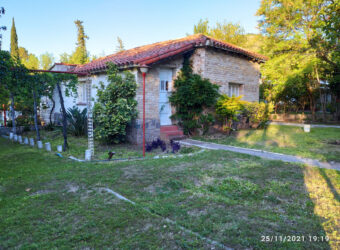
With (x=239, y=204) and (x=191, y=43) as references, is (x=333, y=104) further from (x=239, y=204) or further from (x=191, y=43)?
(x=239, y=204)

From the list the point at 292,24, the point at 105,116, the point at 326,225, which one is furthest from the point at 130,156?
the point at 292,24

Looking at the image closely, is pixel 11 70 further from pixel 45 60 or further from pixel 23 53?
pixel 23 53

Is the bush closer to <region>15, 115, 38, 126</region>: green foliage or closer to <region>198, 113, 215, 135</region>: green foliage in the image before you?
<region>15, 115, 38, 126</region>: green foliage

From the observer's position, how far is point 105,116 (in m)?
8.86

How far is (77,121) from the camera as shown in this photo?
11.3 m

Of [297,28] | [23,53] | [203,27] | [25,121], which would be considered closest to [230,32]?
[203,27]

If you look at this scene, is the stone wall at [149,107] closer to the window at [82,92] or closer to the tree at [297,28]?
the window at [82,92]

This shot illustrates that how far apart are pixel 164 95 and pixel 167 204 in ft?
23.7

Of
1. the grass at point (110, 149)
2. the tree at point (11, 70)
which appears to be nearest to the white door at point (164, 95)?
the grass at point (110, 149)

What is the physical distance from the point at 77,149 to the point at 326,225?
25.2ft

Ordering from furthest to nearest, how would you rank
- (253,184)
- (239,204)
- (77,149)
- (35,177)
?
(77,149) < (35,177) < (253,184) < (239,204)

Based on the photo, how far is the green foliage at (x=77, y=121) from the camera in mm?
11242

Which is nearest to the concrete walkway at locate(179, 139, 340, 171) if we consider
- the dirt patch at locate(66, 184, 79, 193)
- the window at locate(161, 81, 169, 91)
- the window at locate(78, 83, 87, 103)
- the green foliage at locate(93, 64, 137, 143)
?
the green foliage at locate(93, 64, 137, 143)

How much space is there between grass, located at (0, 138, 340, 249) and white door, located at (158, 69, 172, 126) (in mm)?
4340
